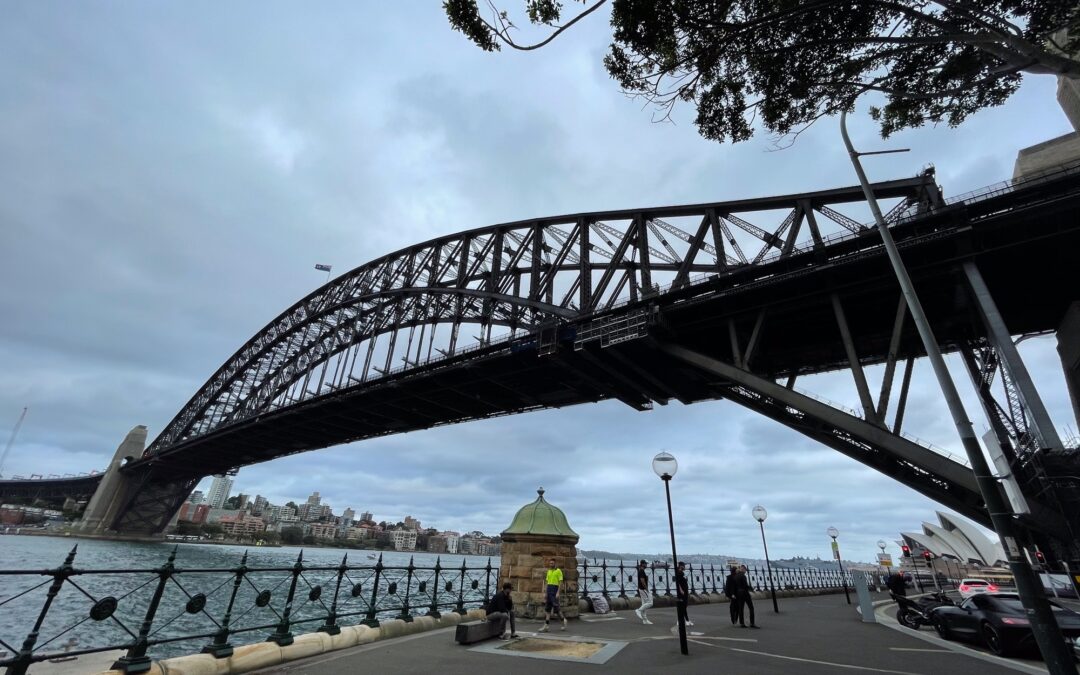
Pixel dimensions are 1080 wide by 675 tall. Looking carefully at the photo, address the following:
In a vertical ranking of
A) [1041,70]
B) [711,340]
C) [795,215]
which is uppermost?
[795,215]

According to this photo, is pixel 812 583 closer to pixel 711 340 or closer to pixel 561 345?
pixel 711 340

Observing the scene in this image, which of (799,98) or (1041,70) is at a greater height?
(799,98)

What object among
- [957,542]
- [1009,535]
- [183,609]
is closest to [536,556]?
[183,609]

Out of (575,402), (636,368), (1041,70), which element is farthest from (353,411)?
(1041,70)

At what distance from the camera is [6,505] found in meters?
128

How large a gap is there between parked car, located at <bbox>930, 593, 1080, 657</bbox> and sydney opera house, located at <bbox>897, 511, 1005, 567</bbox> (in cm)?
5284

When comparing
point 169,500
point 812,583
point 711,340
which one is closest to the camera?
Answer: point 711,340

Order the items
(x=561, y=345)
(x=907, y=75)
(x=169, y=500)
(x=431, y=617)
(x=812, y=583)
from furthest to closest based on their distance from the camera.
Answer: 1. (x=169, y=500)
2. (x=812, y=583)
3. (x=561, y=345)
4. (x=431, y=617)
5. (x=907, y=75)

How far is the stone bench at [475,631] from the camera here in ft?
34.5

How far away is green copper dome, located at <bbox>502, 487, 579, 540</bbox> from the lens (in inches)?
606

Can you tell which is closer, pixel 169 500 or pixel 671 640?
pixel 671 640

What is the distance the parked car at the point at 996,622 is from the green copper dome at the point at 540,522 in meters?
10.0

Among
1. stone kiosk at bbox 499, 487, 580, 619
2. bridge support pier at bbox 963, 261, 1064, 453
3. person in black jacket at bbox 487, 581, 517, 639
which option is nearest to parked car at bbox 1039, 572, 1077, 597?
bridge support pier at bbox 963, 261, 1064, 453

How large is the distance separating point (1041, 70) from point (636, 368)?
19.2 metres
